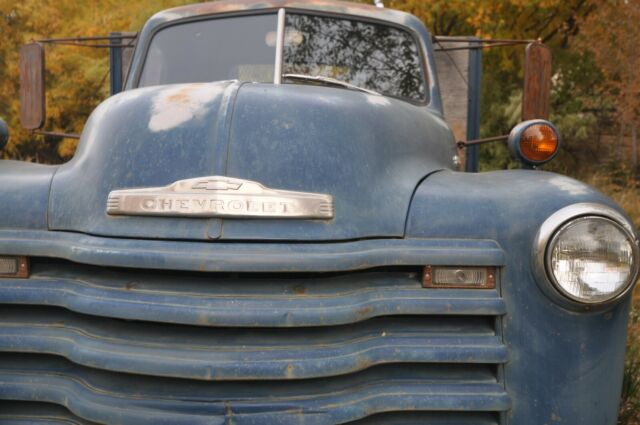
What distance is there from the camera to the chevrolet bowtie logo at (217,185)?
224cm

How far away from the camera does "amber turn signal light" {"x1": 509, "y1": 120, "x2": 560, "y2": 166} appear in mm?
3027

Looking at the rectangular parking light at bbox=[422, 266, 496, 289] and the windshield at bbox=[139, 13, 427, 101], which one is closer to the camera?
the rectangular parking light at bbox=[422, 266, 496, 289]

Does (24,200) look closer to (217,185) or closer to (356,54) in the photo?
(217,185)

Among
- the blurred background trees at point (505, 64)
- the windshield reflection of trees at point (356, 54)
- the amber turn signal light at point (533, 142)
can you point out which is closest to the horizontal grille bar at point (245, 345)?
the amber turn signal light at point (533, 142)

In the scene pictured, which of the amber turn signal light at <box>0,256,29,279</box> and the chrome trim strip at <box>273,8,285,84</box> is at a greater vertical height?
the chrome trim strip at <box>273,8,285,84</box>

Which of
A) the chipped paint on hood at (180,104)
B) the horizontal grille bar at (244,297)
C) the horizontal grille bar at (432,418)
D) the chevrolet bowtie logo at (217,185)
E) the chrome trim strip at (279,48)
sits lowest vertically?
the horizontal grille bar at (432,418)

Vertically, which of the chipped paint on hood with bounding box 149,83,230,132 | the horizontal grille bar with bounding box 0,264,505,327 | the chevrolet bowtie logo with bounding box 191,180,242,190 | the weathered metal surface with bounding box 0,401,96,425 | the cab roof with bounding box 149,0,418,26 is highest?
the cab roof with bounding box 149,0,418,26

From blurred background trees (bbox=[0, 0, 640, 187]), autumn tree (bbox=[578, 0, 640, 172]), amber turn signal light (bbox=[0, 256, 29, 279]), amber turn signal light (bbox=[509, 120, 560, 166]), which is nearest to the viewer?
amber turn signal light (bbox=[0, 256, 29, 279])

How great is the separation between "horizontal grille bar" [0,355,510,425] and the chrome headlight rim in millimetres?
344

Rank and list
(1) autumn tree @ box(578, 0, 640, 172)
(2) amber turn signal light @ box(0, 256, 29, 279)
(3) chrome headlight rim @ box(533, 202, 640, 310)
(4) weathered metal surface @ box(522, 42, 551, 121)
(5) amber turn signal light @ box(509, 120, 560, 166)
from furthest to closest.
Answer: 1. (1) autumn tree @ box(578, 0, 640, 172)
2. (4) weathered metal surface @ box(522, 42, 551, 121)
3. (5) amber turn signal light @ box(509, 120, 560, 166)
4. (2) amber turn signal light @ box(0, 256, 29, 279)
5. (3) chrome headlight rim @ box(533, 202, 640, 310)

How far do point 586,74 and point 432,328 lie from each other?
48.4ft

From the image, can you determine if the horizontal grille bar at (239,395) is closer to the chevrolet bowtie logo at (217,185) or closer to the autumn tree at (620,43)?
the chevrolet bowtie logo at (217,185)

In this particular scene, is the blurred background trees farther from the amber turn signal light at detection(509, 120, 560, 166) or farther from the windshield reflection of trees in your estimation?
the amber turn signal light at detection(509, 120, 560, 166)

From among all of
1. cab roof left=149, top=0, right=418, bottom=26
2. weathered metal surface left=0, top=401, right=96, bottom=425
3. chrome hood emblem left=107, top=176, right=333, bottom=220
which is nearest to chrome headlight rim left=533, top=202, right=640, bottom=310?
chrome hood emblem left=107, top=176, right=333, bottom=220
